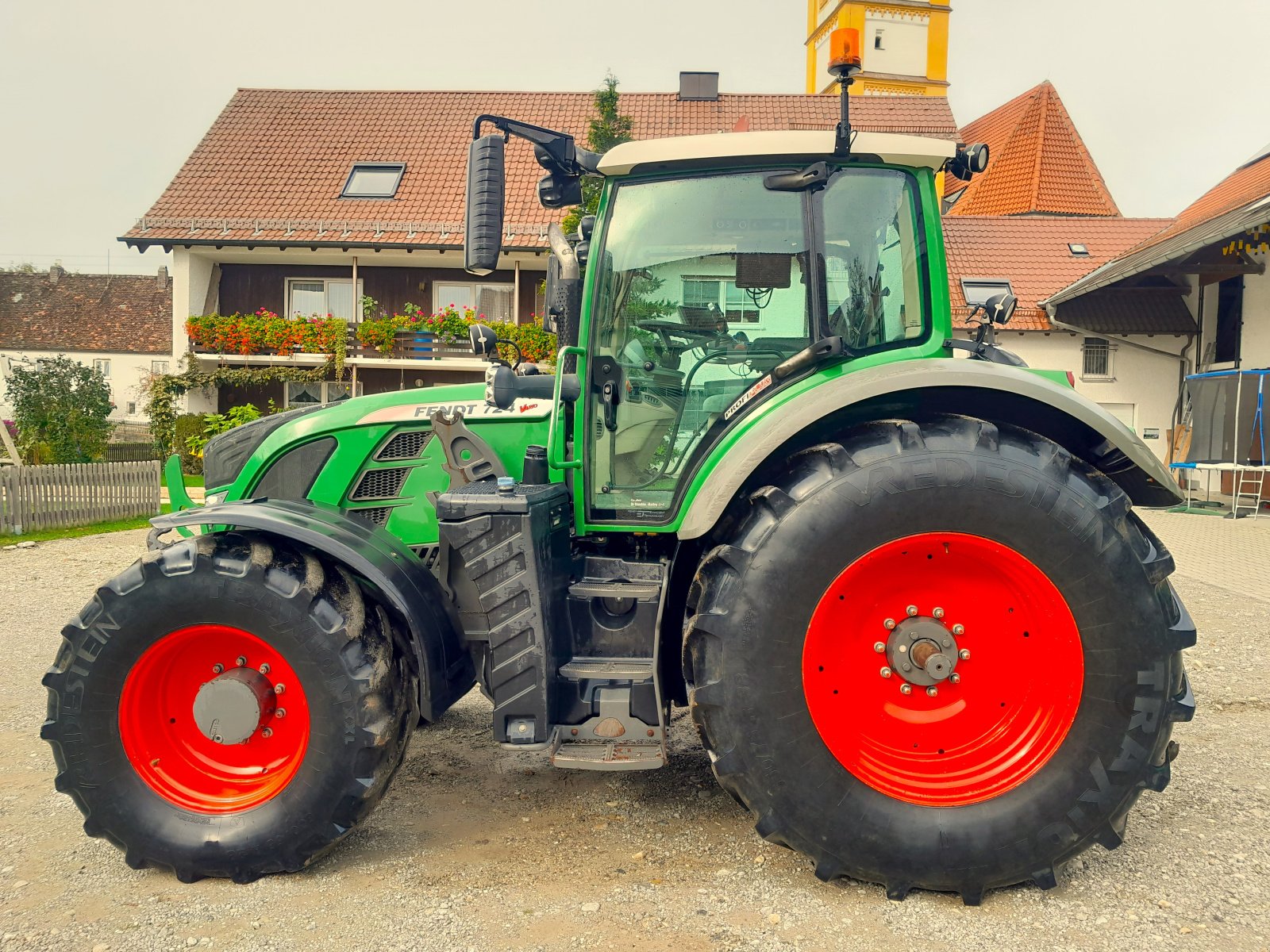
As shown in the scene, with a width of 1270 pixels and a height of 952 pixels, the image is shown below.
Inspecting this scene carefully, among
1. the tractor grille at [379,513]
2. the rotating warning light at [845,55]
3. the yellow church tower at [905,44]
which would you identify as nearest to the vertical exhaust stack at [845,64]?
the rotating warning light at [845,55]

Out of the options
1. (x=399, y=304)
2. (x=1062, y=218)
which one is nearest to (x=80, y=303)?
(x=399, y=304)

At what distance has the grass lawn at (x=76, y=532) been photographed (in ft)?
37.5

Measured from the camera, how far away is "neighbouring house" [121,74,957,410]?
20.7m

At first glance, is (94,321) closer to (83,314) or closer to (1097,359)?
(83,314)

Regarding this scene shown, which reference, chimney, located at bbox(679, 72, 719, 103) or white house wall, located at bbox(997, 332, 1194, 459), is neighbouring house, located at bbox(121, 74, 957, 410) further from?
white house wall, located at bbox(997, 332, 1194, 459)

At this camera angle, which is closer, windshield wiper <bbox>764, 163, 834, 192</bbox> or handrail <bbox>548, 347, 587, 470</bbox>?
windshield wiper <bbox>764, 163, 834, 192</bbox>

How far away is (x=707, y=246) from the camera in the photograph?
10.3 ft

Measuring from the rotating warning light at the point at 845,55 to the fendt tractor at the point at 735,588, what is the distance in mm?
12

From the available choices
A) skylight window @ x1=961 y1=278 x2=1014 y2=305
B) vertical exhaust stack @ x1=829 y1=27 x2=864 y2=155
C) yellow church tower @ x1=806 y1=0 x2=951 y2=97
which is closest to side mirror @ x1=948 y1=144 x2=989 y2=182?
vertical exhaust stack @ x1=829 y1=27 x2=864 y2=155

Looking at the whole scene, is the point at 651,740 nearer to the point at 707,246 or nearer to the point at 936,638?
the point at 936,638

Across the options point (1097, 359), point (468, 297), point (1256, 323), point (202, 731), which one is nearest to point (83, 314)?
point (468, 297)

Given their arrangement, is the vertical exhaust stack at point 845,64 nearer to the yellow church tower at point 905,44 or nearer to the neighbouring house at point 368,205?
the neighbouring house at point 368,205

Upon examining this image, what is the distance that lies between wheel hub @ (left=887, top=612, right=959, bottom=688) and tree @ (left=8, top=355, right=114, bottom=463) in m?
16.1

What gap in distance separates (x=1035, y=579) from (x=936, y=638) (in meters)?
0.34
